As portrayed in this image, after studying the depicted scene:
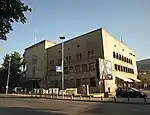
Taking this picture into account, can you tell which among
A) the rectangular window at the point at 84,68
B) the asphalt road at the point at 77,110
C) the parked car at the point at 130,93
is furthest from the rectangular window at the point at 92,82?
the asphalt road at the point at 77,110

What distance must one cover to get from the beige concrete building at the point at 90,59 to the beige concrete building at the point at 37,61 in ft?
11.8

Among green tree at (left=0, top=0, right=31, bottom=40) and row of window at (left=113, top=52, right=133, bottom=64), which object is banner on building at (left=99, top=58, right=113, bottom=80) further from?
green tree at (left=0, top=0, right=31, bottom=40)

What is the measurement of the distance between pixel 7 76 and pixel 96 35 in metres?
33.3

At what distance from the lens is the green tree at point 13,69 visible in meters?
64.8

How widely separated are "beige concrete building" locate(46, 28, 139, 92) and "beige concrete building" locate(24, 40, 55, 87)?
3.59 m

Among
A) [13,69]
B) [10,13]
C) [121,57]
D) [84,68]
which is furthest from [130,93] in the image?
[13,69]

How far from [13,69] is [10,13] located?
5881 cm

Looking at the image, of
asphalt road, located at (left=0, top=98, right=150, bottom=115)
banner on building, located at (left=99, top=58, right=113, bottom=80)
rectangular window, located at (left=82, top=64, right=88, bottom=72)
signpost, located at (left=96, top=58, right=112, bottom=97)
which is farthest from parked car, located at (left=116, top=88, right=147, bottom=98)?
rectangular window, located at (left=82, top=64, right=88, bottom=72)

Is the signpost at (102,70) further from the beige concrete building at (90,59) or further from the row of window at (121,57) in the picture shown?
the row of window at (121,57)

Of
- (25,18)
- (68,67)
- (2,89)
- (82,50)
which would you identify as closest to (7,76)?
Answer: (2,89)

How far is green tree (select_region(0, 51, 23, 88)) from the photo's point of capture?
6475 centimetres

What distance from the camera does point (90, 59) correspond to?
47.8m

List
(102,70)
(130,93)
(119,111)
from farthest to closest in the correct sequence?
(102,70) → (130,93) → (119,111)

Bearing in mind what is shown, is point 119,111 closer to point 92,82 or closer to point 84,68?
point 92,82
